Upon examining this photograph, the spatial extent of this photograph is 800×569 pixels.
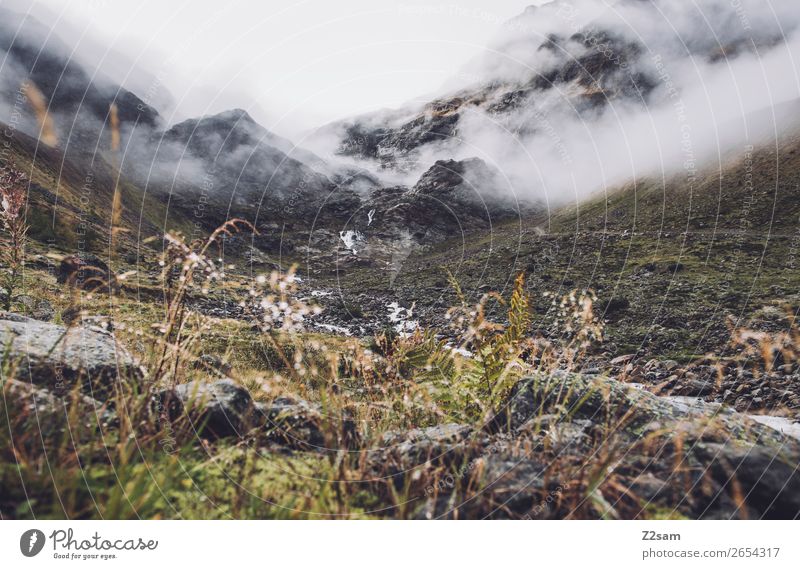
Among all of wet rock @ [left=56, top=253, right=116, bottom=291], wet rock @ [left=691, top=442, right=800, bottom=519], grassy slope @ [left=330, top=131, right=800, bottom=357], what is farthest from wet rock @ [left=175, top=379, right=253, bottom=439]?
grassy slope @ [left=330, top=131, right=800, bottom=357]

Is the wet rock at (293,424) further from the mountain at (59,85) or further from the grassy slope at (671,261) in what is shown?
the mountain at (59,85)

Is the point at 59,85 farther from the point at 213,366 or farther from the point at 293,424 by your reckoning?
the point at 293,424

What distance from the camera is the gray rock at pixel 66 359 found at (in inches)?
109

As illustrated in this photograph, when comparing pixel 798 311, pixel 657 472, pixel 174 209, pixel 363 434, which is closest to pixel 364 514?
pixel 363 434

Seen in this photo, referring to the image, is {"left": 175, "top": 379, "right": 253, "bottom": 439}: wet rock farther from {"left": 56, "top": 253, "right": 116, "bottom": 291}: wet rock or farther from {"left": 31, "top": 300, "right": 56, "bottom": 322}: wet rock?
{"left": 31, "top": 300, "right": 56, "bottom": 322}: wet rock

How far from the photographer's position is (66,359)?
118 inches

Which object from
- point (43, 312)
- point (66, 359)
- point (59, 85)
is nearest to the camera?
point (66, 359)

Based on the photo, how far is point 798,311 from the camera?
83.6ft

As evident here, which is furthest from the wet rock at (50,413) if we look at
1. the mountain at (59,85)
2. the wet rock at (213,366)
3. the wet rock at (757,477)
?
the mountain at (59,85)

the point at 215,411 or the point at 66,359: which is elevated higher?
the point at 215,411

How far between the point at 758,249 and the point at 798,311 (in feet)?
85.8

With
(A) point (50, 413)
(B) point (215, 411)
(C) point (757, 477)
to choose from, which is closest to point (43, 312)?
(A) point (50, 413)

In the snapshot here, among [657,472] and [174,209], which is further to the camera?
[174,209]

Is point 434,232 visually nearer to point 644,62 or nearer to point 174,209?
point 174,209
